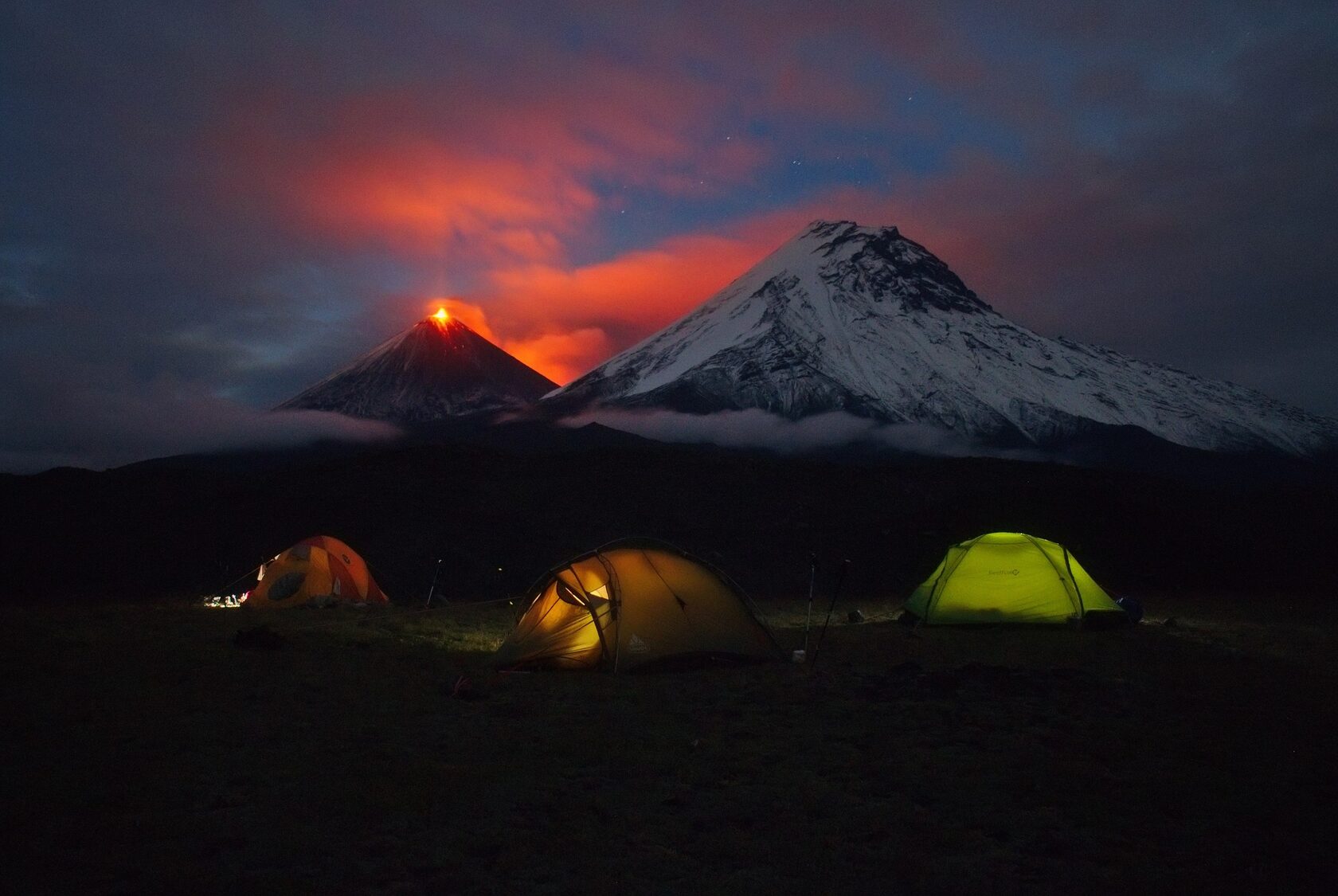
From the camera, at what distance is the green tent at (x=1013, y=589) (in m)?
13.8

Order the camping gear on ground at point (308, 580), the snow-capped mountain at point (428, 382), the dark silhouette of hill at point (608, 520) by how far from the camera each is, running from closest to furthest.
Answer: the camping gear on ground at point (308, 580) < the dark silhouette of hill at point (608, 520) < the snow-capped mountain at point (428, 382)

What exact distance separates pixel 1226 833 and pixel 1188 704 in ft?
12.6

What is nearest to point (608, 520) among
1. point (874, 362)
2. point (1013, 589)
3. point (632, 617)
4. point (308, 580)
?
point (308, 580)

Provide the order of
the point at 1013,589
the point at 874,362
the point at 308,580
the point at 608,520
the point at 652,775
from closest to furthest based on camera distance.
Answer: the point at 652,775, the point at 1013,589, the point at 308,580, the point at 608,520, the point at 874,362

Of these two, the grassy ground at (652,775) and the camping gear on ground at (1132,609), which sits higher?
the camping gear on ground at (1132,609)

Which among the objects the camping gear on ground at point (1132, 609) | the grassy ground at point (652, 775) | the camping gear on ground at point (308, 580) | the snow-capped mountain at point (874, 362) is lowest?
the grassy ground at point (652, 775)

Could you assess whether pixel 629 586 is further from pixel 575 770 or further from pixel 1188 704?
pixel 1188 704

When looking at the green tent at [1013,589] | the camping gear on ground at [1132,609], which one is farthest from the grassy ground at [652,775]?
the camping gear on ground at [1132,609]

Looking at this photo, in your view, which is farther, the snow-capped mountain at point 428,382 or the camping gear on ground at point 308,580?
the snow-capped mountain at point 428,382

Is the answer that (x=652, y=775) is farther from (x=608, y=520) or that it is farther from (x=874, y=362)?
(x=874, y=362)

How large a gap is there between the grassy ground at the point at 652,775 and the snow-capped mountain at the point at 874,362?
109921mm

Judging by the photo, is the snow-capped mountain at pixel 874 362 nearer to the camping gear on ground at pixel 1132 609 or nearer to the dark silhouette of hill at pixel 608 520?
the dark silhouette of hill at pixel 608 520

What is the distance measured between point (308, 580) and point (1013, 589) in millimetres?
13960

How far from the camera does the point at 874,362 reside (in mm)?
146625
